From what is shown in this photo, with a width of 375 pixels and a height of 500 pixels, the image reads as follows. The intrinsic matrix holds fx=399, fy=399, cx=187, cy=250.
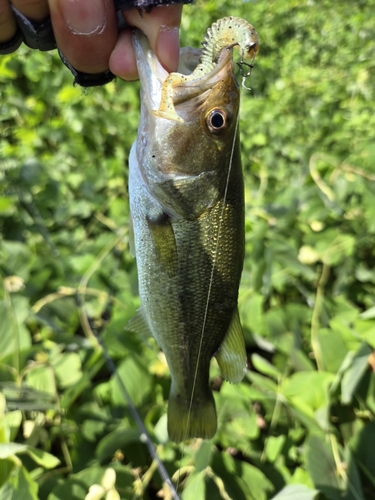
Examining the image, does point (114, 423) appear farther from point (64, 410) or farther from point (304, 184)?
point (304, 184)

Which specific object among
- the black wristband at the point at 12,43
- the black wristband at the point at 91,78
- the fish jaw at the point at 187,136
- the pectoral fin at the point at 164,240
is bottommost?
the pectoral fin at the point at 164,240

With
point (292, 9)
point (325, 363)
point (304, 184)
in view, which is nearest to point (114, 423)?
point (325, 363)

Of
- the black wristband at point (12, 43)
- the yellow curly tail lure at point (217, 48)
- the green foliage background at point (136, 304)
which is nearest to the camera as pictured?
the yellow curly tail lure at point (217, 48)

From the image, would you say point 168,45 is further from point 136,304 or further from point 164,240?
point 136,304

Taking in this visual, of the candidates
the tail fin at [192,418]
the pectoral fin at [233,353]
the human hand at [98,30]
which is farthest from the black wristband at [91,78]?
the tail fin at [192,418]

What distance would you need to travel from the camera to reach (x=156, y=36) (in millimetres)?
803

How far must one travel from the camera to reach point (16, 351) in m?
1.32

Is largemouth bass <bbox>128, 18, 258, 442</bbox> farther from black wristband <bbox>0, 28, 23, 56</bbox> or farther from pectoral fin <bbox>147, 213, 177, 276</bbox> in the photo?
black wristband <bbox>0, 28, 23, 56</bbox>

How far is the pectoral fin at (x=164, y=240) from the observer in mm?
922

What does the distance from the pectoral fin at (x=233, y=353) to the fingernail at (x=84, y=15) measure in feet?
2.25

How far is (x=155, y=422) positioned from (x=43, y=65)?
2152 millimetres

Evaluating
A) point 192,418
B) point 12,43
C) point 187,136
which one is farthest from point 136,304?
point 12,43

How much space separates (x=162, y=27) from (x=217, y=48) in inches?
4.6

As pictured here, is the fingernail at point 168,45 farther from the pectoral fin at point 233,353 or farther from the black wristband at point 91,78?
the pectoral fin at point 233,353
